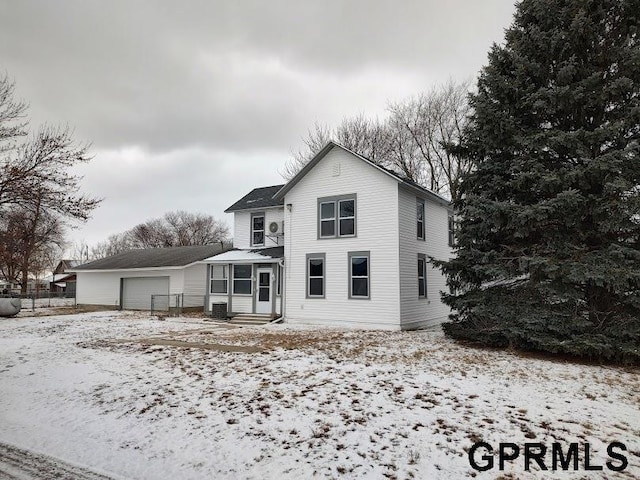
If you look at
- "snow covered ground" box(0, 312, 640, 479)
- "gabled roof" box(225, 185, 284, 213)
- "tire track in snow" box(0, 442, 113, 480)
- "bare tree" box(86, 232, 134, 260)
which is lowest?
"tire track in snow" box(0, 442, 113, 480)

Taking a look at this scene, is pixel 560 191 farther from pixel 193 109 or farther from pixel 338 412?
pixel 193 109

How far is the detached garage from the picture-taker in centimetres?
2336

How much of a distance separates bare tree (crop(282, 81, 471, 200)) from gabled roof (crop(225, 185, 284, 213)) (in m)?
7.20

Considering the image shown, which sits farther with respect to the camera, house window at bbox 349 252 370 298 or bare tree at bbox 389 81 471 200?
bare tree at bbox 389 81 471 200

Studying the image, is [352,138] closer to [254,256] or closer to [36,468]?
[254,256]

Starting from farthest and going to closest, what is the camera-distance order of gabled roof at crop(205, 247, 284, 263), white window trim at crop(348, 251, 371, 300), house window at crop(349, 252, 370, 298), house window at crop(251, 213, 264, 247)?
house window at crop(251, 213, 264, 247) < gabled roof at crop(205, 247, 284, 263) < house window at crop(349, 252, 370, 298) < white window trim at crop(348, 251, 371, 300)

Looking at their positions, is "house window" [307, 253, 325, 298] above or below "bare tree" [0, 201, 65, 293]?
below

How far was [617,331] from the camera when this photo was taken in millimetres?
8734

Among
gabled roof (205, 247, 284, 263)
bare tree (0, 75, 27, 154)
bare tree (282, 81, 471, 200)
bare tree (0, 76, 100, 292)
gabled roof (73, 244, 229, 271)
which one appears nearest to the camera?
bare tree (0, 76, 100, 292)

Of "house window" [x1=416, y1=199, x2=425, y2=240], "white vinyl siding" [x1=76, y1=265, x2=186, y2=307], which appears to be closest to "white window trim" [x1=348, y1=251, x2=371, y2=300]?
"house window" [x1=416, y1=199, x2=425, y2=240]

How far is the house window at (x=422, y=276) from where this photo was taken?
54.0 ft

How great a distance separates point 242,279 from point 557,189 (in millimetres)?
13595

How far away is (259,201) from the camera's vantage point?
20.5 metres

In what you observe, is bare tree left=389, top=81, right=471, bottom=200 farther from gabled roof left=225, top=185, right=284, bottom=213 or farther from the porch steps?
the porch steps
